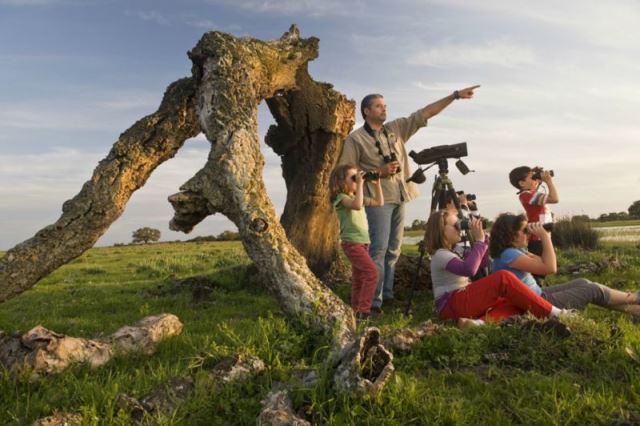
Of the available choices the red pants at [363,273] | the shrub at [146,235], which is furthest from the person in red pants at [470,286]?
the shrub at [146,235]

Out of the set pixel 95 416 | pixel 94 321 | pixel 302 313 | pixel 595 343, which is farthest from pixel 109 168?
pixel 595 343

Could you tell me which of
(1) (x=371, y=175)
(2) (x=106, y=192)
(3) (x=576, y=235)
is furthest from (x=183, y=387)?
(3) (x=576, y=235)

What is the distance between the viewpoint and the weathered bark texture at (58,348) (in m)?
4.88

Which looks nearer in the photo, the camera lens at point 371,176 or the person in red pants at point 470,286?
the person in red pants at point 470,286

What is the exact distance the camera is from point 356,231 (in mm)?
7301

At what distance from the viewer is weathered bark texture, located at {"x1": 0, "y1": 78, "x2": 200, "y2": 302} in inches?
263

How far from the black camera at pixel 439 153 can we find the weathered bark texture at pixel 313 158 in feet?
10.7

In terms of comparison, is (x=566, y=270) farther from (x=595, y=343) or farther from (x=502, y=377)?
(x=502, y=377)

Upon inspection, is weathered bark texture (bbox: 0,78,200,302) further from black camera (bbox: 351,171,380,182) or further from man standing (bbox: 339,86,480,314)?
black camera (bbox: 351,171,380,182)

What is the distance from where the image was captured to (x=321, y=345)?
495 cm

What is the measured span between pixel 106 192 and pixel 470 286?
493 centimetres

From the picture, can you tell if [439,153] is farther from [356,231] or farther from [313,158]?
[313,158]

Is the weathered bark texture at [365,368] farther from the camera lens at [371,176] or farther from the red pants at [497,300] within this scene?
the camera lens at [371,176]

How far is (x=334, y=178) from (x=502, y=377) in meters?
3.88
